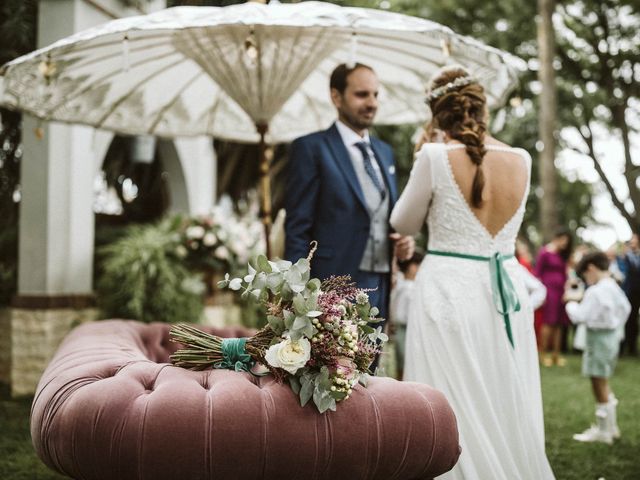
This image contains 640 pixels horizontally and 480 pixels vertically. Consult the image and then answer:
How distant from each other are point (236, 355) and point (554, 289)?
9.88 m

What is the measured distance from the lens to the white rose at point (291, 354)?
95.0 inches

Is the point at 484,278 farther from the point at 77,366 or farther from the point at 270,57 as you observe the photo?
the point at 270,57

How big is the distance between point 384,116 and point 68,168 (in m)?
3.20

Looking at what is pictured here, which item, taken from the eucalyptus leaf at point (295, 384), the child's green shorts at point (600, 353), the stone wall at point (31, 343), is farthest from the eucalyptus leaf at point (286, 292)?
the stone wall at point (31, 343)

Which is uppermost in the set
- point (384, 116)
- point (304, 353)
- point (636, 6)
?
point (636, 6)

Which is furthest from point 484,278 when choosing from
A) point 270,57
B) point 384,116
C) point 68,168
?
point 68,168

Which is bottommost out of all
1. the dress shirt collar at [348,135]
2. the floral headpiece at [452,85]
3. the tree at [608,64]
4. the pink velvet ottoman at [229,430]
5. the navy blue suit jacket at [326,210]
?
the pink velvet ottoman at [229,430]

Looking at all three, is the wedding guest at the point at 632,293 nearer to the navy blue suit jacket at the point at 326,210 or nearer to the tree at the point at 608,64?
the tree at the point at 608,64

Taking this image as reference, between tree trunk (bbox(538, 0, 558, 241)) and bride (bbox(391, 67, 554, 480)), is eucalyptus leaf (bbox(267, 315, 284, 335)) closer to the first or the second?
bride (bbox(391, 67, 554, 480))

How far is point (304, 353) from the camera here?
95.3 inches

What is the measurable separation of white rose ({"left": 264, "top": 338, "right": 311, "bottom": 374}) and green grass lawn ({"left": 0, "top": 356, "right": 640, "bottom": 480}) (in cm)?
249

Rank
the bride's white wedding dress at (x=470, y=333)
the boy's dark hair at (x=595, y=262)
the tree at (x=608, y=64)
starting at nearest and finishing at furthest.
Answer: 1. the bride's white wedding dress at (x=470, y=333)
2. the boy's dark hair at (x=595, y=262)
3. the tree at (x=608, y=64)

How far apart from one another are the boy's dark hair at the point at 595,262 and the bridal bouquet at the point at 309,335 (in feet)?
14.4

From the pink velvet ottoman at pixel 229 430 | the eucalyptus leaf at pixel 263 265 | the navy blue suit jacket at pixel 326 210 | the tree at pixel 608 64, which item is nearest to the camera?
the pink velvet ottoman at pixel 229 430
